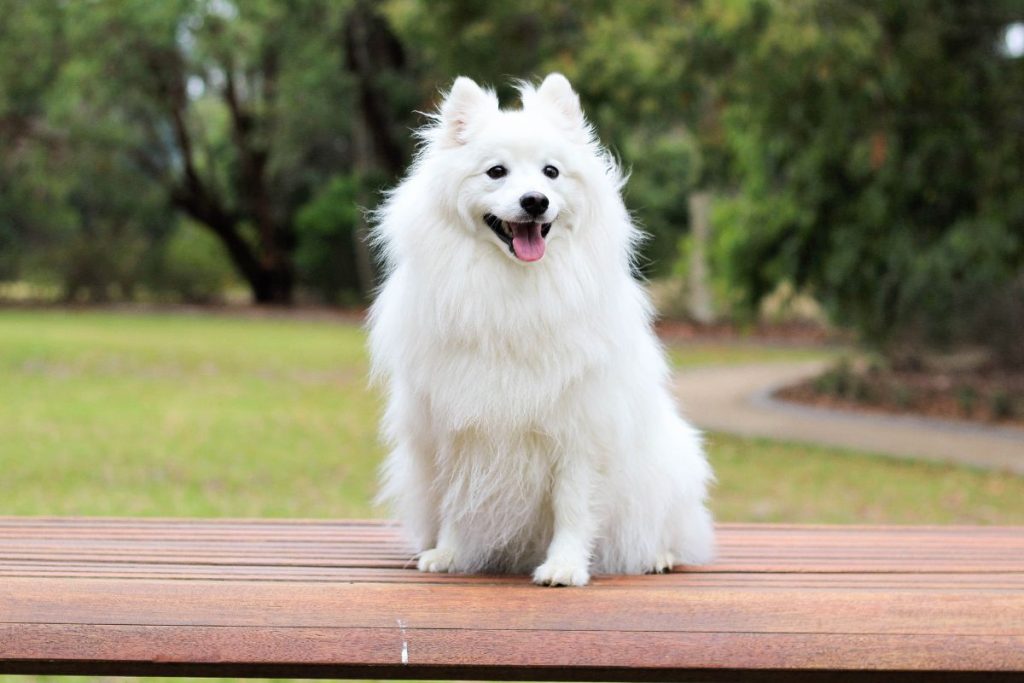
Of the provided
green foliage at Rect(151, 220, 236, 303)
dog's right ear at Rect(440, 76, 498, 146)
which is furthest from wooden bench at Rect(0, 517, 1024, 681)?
green foliage at Rect(151, 220, 236, 303)

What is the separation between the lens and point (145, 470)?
9312mm

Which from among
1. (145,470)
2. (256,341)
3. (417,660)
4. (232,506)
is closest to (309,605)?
(417,660)

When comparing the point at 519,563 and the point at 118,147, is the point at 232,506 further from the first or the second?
the point at 118,147

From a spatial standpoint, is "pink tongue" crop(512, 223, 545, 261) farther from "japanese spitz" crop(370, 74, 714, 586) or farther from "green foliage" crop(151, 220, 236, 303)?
"green foliage" crop(151, 220, 236, 303)

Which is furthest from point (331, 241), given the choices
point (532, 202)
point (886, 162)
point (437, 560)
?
point (532, 202)

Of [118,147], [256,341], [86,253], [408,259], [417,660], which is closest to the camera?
[417,660]

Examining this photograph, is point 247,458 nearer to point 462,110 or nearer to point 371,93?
point 462,110

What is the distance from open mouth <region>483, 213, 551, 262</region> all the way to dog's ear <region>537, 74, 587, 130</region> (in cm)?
34

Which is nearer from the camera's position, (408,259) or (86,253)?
(408,259)

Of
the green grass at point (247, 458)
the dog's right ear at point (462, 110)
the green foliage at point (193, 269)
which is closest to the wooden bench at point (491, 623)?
the dog's right ear at point (462, 110)

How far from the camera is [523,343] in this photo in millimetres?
3162

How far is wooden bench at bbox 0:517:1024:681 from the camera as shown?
268 centimetres

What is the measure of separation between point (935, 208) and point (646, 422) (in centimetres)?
1085

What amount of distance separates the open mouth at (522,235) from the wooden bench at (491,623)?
0.87 metres
